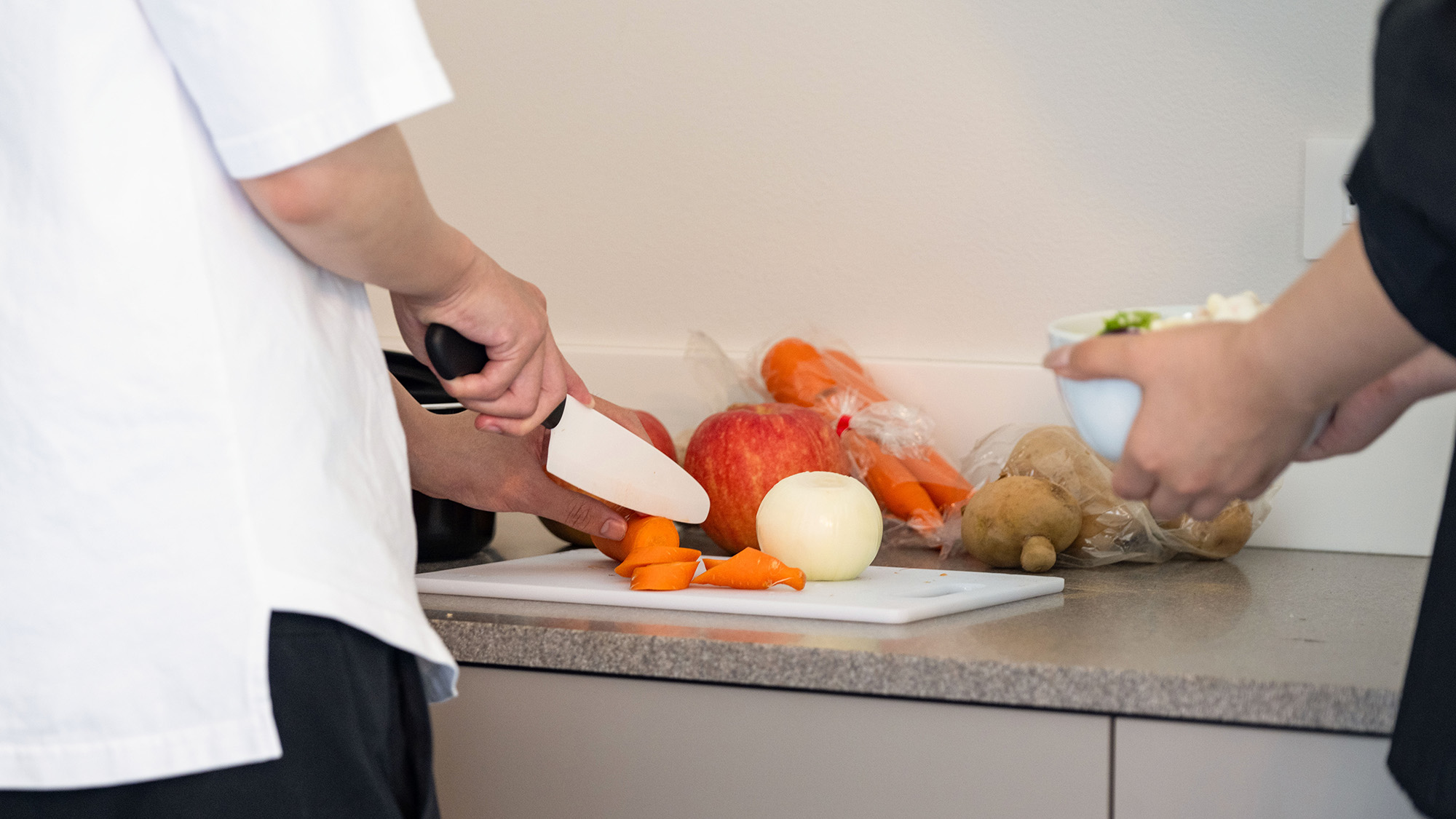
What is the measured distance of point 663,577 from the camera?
3.01 feet

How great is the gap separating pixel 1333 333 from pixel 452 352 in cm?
48

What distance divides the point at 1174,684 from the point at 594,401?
22.3 inches

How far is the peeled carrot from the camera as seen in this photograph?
964mm

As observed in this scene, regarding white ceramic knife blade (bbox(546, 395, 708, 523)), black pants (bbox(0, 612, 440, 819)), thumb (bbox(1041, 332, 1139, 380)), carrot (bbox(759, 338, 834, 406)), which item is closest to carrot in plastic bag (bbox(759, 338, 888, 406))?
carrot (bbox(759, 338, 834, 406))

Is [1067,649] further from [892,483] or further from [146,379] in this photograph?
[146,379]

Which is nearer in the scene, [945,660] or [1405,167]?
[1405,167]

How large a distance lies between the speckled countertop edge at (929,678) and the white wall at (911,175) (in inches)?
22.5

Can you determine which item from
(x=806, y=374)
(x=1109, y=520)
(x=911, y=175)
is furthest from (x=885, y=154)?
(x=1109, y=520)

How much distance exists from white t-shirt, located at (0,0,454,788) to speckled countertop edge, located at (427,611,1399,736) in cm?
29

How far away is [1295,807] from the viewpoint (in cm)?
69

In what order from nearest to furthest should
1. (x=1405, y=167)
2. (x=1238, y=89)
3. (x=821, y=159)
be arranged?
(x=1405, y=167) < (x=1238, y=89) < (x=821, y=159)

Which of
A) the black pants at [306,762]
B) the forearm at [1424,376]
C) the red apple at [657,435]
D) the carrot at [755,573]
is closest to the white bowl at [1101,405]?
the forearm at [1424,376]

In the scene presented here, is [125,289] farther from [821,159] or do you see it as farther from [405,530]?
[821,159]

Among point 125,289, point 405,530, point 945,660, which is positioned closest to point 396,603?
point 405,530
